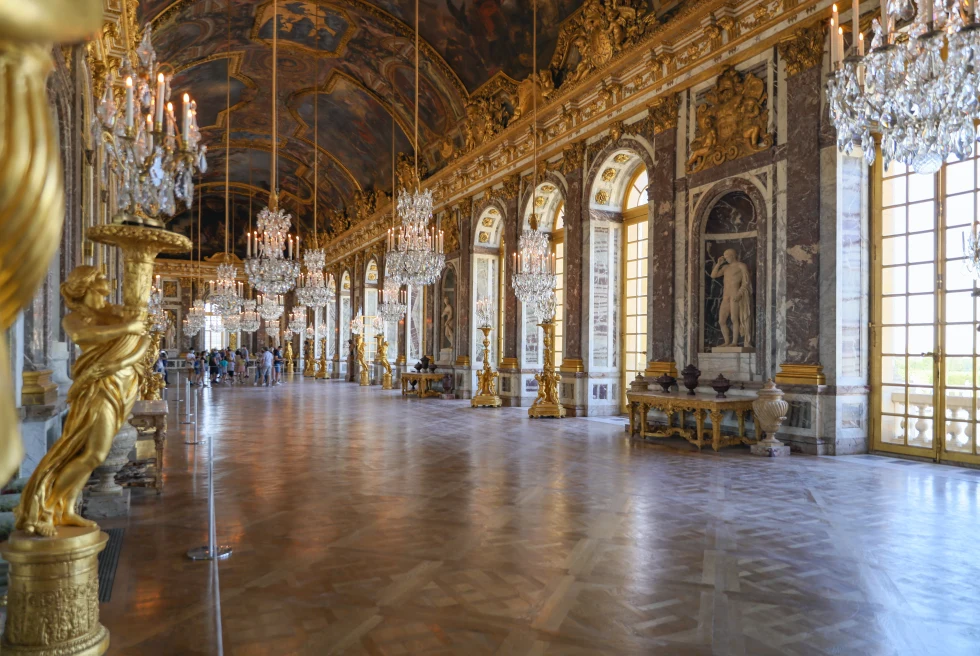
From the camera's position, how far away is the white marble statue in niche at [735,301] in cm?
994

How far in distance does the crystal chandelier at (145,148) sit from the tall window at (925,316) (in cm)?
761

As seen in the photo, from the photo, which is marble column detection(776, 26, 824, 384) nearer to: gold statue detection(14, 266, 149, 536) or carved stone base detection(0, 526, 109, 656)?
gold statue detection(14, 266, 149, 536)

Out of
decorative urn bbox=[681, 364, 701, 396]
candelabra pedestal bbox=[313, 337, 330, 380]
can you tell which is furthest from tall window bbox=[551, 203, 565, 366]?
candelabra pedestal bbox=[313, 337, 330, 380]

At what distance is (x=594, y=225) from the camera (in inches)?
539

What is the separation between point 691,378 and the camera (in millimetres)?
10188

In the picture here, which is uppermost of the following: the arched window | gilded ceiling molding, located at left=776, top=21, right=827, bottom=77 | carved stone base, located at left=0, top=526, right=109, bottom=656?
gilded ceiling molding, located at left=776, top=21, right=827, bottom=77

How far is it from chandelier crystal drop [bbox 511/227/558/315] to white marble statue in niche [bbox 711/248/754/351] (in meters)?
3.26

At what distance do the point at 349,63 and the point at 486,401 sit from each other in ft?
35.8

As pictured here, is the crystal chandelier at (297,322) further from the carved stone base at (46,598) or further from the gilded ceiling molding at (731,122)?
the carved stone base at (46,598)

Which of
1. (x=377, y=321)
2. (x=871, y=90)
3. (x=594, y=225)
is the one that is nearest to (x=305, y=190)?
(x=377, y=321)

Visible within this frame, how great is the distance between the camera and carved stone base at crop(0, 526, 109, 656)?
2549 millimetres

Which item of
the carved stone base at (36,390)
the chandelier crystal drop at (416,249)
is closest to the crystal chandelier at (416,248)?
the chandelier crystal drop at (416,249)

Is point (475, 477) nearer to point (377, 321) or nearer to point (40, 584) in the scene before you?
point (40, 584)

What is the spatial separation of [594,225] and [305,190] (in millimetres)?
22702
